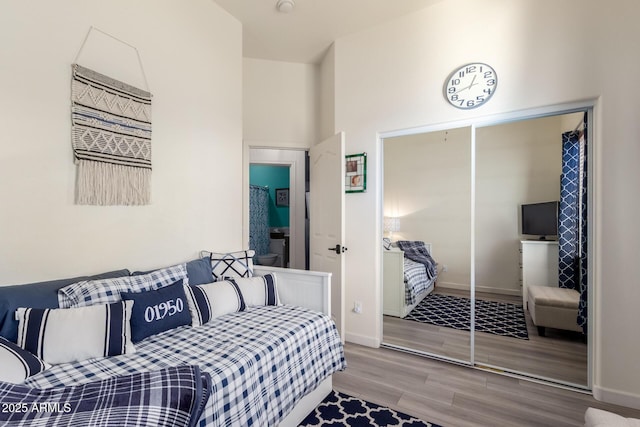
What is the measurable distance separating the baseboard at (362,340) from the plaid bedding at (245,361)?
0.89 metres

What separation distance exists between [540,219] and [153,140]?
10.7 ft

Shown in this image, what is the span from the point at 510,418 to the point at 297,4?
11.2 feet

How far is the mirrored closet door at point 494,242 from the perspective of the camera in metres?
2.46

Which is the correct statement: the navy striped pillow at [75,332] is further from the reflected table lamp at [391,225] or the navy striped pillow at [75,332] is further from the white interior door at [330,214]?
the reflected table lamp at [391,225]

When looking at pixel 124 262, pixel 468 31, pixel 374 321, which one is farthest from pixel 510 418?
pixel 468 31

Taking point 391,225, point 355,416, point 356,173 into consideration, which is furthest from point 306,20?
point 355,416

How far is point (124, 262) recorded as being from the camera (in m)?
2.05

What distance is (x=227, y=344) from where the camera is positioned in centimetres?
161

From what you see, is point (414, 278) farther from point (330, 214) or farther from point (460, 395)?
point (460, 395)

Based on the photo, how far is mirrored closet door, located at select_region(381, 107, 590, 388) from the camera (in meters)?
2.46

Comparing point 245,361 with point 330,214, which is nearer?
point 245,361

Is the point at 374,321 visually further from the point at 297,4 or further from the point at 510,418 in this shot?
the point at 297,4

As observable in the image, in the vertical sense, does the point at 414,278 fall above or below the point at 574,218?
below

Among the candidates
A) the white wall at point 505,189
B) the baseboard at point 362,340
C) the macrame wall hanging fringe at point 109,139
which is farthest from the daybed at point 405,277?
the macrame wall hanging fringe at point 109,139
